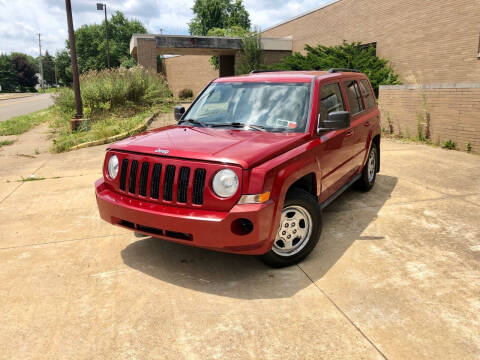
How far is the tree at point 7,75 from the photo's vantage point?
103875 millimetres

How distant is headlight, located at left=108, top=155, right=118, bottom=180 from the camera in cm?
375

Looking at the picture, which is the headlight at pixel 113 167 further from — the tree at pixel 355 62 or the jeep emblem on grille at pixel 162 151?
the tree at pixel 355 62

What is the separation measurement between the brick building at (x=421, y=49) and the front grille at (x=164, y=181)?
27.2ft

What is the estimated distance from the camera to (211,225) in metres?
3.08

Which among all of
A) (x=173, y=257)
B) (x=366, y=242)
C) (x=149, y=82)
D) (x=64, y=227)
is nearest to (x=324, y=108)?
(x=366, y=242)

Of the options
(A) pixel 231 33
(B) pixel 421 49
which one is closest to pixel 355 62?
(B) pixel 421 49

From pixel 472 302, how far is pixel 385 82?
14.5m

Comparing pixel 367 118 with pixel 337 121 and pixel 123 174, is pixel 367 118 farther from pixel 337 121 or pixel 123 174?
pixel 123 174

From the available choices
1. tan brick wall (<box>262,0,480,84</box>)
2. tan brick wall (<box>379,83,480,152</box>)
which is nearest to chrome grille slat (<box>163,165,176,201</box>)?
tan brick wall (<box>379,83,480,152</box>)

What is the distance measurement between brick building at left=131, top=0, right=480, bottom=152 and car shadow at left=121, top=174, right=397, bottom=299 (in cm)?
628

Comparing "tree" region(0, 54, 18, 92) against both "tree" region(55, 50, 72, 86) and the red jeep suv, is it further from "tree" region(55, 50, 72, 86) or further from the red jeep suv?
the red jeep suv

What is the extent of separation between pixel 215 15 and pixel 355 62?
5645cm

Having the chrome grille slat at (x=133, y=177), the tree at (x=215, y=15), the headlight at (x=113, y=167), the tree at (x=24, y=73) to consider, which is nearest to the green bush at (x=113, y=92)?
the headlight at (x=113, y=167)

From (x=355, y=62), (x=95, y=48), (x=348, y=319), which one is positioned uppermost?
(x=95, y=48)
